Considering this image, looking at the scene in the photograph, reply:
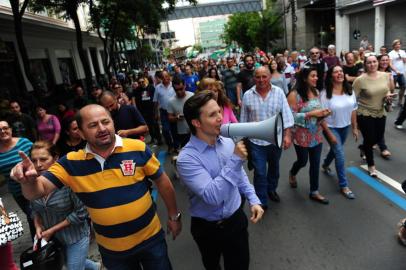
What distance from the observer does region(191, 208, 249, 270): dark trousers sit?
6.82 ft

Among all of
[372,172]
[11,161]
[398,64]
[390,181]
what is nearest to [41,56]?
[11,161]

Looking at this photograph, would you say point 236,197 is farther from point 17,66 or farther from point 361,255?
point 17,66

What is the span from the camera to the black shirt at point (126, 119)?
Answer: 4156 mm

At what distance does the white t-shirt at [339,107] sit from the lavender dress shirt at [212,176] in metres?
2.38

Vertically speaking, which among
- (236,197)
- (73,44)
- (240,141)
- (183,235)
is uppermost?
(73,44)

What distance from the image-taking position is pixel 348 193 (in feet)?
13.3

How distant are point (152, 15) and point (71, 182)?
604 inches

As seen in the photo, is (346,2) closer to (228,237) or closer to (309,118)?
(309,118)

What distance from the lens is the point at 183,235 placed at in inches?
146

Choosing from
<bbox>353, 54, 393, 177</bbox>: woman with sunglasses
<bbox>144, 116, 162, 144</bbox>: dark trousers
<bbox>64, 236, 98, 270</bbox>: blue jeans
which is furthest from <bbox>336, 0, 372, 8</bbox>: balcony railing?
<bbox>64, 236, 98, 270</bbox>: blue jeans

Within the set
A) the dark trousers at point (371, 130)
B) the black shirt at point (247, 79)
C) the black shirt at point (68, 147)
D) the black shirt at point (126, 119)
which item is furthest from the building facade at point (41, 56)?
the dark trousers at point (371, 130)

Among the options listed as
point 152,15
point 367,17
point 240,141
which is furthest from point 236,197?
point 367,17

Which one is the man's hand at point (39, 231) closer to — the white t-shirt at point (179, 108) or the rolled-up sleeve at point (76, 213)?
the rolled-up sleeve at point (76, 213)

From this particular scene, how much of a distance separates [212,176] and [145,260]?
731 millimetres
